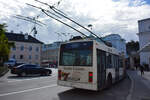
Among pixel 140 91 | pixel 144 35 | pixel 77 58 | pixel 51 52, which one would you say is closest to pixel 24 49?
pixel 51 52

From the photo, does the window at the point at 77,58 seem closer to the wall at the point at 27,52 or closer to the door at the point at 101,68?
the door at the point at 101,68

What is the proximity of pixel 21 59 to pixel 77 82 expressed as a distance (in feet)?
156

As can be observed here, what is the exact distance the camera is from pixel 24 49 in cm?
5019

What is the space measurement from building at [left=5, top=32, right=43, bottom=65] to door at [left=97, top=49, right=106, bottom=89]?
45.7 metres

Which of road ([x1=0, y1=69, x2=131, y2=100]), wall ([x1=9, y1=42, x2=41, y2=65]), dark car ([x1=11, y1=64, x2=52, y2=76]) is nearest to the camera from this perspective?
road ([x1=0, y1=69, x2=131, y2=100])

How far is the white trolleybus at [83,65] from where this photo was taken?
22.4 ft

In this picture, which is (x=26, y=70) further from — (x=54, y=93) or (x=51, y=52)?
(x=51, y=52)

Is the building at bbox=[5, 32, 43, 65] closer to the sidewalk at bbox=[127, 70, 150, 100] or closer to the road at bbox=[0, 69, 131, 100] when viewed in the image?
the road at bbox=[0, 69, 131, 100]

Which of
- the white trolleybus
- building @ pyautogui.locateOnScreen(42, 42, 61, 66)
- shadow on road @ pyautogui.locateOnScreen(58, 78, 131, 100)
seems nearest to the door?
the white trolleybus

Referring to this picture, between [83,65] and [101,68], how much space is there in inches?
47.7

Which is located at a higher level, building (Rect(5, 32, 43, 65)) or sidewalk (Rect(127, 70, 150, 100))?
building (Rect(5, 32, 43, 65))

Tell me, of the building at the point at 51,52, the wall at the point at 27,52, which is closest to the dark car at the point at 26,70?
the wall at the point at 27,52

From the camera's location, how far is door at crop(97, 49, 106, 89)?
23.7 ft

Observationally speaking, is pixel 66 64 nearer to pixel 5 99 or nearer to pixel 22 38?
pixel 5 99
